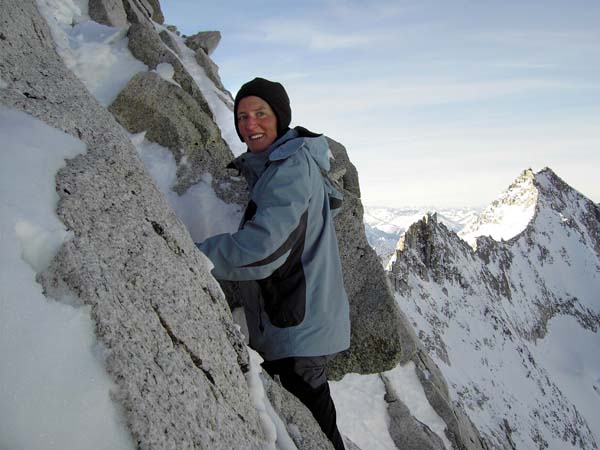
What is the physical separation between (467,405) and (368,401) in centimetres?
2871

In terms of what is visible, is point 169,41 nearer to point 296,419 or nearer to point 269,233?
point 269,233

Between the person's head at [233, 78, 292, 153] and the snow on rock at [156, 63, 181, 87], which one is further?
the snow on rock at [156, 63, 181, 87]

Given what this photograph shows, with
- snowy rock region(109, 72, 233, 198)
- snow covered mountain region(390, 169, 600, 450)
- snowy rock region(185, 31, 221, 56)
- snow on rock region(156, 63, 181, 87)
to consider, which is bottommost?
snow covered mountain region(390, 169, 600, 450)

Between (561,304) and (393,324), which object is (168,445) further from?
(561,304)

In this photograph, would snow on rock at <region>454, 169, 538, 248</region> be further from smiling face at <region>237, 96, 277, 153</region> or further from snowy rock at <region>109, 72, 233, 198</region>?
smiling face at <region>237, 96, 277, 153</region>

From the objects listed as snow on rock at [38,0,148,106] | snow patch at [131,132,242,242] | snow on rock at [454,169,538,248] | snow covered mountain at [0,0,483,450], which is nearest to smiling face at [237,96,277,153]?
snow covered mountain at [0,0,483,450]

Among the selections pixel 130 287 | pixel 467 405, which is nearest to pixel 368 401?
pixel 130 287

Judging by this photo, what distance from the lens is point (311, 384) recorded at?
193 inches

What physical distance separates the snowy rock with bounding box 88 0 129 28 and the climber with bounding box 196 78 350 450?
7050 millimetres

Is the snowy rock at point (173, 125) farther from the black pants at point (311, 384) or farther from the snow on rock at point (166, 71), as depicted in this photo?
the black pants at point (311, 384)

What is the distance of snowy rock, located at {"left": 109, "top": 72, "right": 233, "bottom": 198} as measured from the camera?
7.36 m

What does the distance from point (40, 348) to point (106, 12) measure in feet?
33.6

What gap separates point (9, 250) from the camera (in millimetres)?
2646

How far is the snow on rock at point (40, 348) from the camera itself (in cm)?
218
